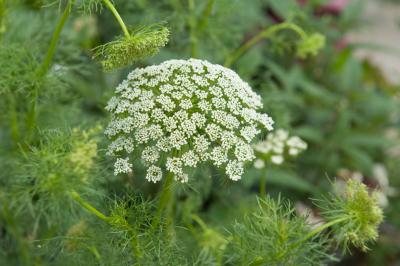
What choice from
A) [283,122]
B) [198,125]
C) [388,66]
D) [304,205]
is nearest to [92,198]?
[198,125]

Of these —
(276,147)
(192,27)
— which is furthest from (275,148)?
(192,27)

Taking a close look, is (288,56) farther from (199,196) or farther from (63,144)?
(63,144)

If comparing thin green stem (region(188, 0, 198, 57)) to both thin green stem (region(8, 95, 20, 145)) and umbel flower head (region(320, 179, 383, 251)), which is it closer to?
thin green stem (region(8, 95, 20, 145))

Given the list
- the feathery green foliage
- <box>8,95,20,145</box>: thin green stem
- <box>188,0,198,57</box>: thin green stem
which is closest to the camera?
the feathery green foliage

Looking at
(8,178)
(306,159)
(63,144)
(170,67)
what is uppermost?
(170,67)

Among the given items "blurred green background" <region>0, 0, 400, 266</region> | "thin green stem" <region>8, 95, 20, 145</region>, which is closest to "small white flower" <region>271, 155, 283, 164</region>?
"blurred green background" <region>0, 0, 400, 266</region>

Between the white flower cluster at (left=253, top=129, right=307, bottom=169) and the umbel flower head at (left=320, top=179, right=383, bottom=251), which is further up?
the umbel flower head at (left=320, top=179, right=383, bottom=251)
